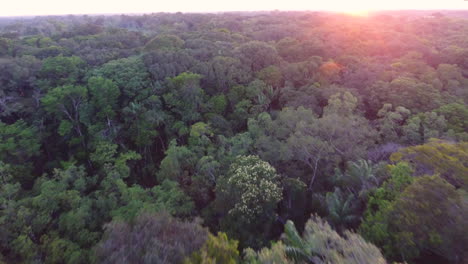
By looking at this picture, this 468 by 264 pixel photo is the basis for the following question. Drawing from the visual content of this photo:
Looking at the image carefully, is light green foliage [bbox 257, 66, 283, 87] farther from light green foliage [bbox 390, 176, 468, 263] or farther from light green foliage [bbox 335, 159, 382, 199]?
light green foliage [bbox 390, 176, 468, 263]

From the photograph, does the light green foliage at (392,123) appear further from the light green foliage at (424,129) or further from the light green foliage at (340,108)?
the light green foliage at (340,108)

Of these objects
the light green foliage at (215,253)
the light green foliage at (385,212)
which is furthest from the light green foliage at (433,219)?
A: the light green foliage at (215,253)

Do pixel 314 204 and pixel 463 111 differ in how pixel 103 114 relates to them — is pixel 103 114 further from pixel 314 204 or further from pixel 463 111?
pixel 463 111

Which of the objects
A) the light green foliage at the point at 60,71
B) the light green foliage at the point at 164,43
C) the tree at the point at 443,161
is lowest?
the tree at the point at 443,161

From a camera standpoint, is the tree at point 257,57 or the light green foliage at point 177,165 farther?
the tree at point 257,57

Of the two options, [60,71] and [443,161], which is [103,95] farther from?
[443,161]

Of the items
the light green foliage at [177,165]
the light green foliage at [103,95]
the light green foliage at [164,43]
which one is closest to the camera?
the light green foliage at [177,165]

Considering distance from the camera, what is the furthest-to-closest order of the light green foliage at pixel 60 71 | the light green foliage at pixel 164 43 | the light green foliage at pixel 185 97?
the light green foliage at pixel 164 43 < the light green foliage at pixel 60 71 < the light green foliage at pixel 185 97
